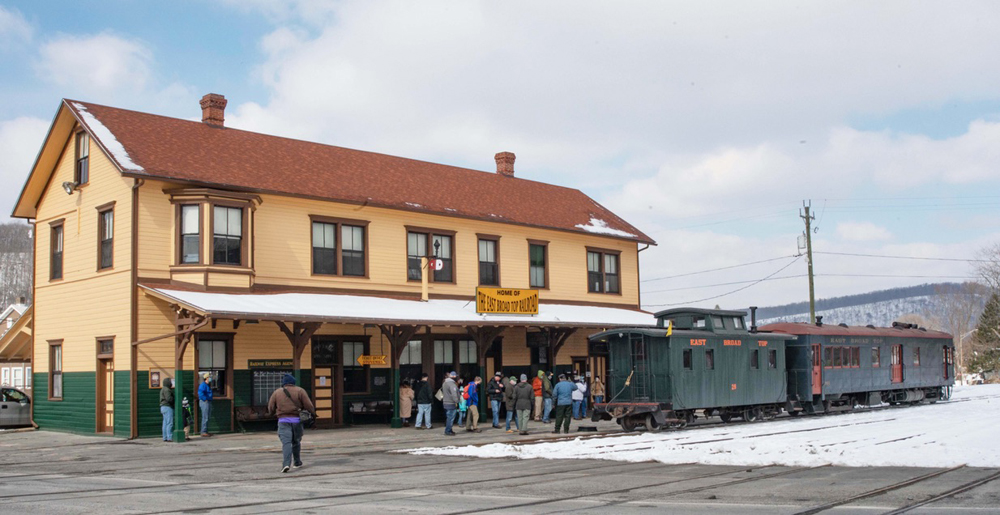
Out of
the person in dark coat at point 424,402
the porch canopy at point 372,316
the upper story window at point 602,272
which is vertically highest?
the upper story window at point 602,272

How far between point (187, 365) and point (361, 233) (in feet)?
22.6

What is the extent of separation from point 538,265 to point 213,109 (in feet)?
40.3

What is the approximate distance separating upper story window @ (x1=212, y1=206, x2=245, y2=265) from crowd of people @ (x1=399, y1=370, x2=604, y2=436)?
238 inches

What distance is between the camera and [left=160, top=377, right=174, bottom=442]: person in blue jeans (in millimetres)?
22484

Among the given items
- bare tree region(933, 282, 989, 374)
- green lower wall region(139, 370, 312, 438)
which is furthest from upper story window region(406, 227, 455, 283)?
bare tree region(933, 282, 989, 374)

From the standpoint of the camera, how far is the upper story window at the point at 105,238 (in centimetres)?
2511

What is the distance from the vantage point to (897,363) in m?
35.6

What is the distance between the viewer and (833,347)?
104 ft

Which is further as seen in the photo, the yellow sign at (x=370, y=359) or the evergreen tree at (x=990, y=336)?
the evergreen tree at (x=990, y=336)

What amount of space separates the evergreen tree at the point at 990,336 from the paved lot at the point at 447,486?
70394 millimetres

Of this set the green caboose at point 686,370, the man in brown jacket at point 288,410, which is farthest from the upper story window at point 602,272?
the man in brown jacket at point 288,410

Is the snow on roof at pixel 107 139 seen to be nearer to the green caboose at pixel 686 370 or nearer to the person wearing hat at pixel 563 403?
the person wearing hat at pixel 563 403

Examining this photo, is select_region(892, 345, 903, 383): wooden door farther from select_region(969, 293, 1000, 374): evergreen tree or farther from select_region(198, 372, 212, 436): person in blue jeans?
select_region(969, 293, 1000, 374): evergreen tree

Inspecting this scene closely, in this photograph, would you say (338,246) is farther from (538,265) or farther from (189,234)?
(538,265)
